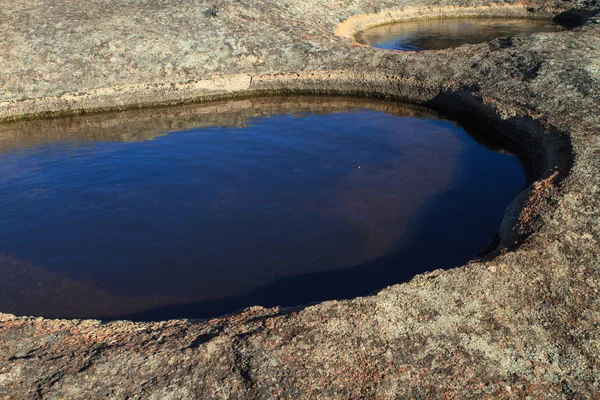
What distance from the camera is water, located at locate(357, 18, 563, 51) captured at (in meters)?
25.6

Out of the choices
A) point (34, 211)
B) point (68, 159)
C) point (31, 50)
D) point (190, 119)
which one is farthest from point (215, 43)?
point (34, 211)

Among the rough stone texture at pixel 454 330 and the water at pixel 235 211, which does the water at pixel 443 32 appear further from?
the water at pixel 235 211

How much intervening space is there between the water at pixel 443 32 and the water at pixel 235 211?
1068 centimetres

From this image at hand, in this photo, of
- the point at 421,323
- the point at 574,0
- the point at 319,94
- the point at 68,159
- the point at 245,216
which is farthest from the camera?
the point at 574,0

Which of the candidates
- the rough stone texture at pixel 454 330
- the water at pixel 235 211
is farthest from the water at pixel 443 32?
the water at pixel 235 211

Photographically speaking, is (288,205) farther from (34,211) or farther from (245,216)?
(34,211)

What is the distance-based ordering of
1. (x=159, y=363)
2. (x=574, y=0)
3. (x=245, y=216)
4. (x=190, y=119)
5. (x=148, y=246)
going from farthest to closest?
(x=574, y=0) → (x=190, y=119) → (x=245, y=216) → (x=148, y=246) → (x=159, y=363)

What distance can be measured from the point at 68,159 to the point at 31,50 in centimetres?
725

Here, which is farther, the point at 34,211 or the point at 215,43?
the point at 215,43

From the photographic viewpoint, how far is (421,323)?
635 cm

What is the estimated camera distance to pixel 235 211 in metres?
10.9

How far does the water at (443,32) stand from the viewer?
25.6 m

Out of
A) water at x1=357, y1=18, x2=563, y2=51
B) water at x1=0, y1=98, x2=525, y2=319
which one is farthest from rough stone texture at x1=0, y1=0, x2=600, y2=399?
water at x1=357, y1=18, x2=563, y2=51

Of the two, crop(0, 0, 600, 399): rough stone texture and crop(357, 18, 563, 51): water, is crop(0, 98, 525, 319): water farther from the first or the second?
crop(357, 18, 563, 51): water
